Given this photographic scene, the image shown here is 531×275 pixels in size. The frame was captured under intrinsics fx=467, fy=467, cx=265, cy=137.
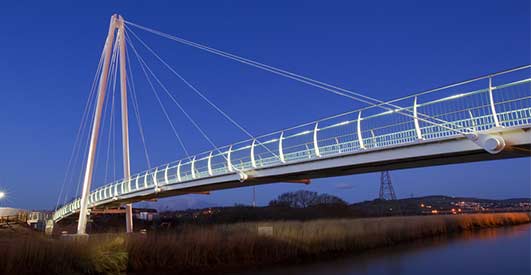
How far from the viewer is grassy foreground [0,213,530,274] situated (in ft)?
53.6

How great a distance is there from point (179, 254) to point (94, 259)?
381 centimetres

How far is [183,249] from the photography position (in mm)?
20188

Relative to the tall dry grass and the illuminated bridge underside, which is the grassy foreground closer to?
the tall dry grass

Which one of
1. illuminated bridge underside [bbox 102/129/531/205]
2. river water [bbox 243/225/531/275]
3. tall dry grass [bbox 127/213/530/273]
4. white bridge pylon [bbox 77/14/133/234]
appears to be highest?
white bridge pylon [bbox 77/14/133/234]

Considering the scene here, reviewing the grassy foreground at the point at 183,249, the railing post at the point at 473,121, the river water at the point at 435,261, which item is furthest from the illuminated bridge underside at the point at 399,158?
the river water at the point at 435,261

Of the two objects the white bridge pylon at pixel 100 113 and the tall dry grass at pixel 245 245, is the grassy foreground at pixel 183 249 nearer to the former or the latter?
the tall dry grass at pixel 245 245

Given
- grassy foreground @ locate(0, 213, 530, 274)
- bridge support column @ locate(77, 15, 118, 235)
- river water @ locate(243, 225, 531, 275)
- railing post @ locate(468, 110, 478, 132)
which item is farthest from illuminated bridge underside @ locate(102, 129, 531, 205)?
bridge support column @ locate(77, 15, 118, 235)

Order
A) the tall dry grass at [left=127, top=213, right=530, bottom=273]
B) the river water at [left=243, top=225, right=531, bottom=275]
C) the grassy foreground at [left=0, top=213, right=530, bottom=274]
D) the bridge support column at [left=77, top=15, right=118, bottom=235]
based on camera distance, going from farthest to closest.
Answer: the bridge support column at [left=77, top=15, right=118, bottom=235] → the river water at [left=243, top=225, right=531, bottom=275] → the tall dry grass at [left=127, top=213, right=530, bottom=273] → the grassy foreground at [left=0, top=213, right=530, bottom=274]

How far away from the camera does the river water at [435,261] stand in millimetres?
21969

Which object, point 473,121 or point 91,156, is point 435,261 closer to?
point 473,121

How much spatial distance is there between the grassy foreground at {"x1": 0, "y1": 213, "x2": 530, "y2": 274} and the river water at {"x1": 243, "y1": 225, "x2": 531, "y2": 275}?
1284 millimetres

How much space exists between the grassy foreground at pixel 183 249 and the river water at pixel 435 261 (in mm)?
1284

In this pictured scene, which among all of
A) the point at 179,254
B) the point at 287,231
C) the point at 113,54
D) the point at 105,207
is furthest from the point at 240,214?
the point at 179,254

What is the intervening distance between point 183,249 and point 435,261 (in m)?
14.0
